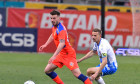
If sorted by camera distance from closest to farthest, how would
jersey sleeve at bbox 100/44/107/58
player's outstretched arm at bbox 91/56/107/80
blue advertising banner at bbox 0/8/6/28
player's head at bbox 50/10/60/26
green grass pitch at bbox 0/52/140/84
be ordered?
1. player's outstretched arm at bbox 91/56/107/80
2. jersey sleeve at bbox 100/44/107/58
3. player's head at bbox 50/10/60/26
4. green grass pitch at bbox 0/52/140/84
5. blue advertising banner at bbox 0/8/6/28

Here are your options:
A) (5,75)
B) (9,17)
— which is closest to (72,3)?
(9,17)

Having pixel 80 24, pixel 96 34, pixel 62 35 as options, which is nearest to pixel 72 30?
pixel 80 24

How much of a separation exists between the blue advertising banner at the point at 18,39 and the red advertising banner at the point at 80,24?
0.28 m

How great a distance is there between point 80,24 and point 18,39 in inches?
135

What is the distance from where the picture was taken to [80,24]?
2228cm

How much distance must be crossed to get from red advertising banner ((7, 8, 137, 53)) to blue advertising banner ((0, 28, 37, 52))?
0.28m

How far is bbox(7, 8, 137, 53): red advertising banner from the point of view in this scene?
72.3 feet

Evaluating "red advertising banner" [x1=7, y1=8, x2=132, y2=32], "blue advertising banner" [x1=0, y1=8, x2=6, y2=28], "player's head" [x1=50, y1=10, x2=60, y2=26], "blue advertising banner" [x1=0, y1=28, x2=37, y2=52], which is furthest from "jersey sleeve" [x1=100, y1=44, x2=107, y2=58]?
"blue advertising banner" [x1=0, y1=8, x2=6, y2=28]

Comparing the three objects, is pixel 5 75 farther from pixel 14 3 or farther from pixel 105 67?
pixel 14 3

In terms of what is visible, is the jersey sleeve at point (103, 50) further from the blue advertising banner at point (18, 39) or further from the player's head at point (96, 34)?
the blue advertising banner at point (18, 39)

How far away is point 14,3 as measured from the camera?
28156 millimetres

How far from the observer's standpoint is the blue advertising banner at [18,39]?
22.1 m

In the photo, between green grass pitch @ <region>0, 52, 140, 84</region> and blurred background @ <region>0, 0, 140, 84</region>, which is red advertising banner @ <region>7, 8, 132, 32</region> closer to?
blurred background @ <region>0, 0, 140, 84</region>

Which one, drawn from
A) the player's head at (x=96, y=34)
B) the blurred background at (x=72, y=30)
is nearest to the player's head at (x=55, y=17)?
the player's head at (x=96, y=34)
